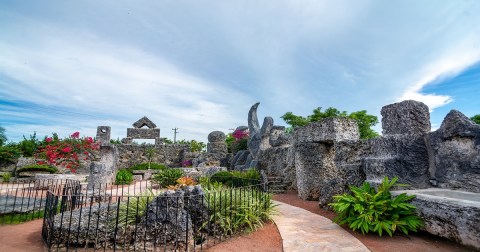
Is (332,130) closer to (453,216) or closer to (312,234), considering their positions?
(312,234)

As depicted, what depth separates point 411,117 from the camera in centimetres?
506

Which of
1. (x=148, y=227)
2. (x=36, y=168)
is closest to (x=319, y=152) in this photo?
(x=148, y=227)

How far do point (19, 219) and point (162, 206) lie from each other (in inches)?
171

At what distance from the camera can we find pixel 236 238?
173 inches

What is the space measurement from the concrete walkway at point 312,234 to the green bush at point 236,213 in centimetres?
41

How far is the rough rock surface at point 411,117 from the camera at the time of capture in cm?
498

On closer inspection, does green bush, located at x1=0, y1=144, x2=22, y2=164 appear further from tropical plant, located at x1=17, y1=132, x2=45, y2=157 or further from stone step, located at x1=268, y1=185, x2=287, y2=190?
stone step, located at x1=268, y1=185, x2=287, y2=190

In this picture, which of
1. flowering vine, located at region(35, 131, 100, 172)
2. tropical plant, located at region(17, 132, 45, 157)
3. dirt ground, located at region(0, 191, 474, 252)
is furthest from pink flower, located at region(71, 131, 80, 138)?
dirt ground, located at region(0, 191, 474, 252)

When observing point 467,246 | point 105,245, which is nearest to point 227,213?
point 105,245

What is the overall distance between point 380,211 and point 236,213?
8.47 ft

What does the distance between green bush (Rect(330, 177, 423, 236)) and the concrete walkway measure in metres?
0.29

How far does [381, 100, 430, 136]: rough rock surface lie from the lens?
4.98 metres

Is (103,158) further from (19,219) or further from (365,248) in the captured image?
(365,248)

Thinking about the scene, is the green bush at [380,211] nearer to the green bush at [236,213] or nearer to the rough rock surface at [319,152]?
the green bush at [236,213]
